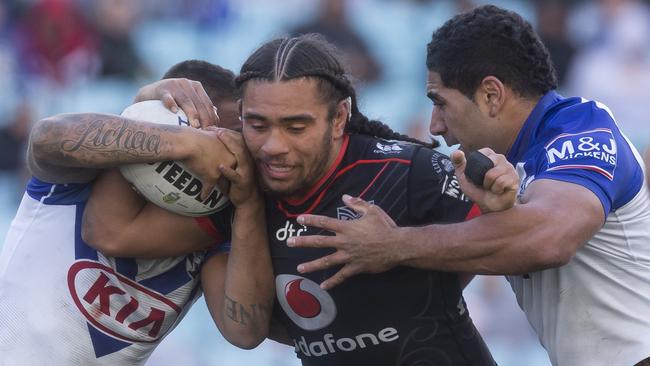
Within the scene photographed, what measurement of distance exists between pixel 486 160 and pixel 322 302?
101 centimetres

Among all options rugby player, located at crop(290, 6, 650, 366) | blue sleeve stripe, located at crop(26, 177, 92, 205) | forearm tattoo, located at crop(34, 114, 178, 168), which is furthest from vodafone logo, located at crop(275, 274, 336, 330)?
blue sleeve stripe, located at crop(26, 177, 92, 205)

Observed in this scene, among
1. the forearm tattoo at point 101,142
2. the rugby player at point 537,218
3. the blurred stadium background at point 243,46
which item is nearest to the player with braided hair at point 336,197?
Result: the rugby player at point 537,218

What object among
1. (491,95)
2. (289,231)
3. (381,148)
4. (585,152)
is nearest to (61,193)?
(289,231)

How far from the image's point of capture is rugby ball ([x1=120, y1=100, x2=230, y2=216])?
458cm

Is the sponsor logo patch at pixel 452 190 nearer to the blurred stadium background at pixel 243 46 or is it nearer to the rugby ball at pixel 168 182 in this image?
the rugby ball at pixel 168 182

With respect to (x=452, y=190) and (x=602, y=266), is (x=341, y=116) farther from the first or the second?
→ (x=602, y=266)

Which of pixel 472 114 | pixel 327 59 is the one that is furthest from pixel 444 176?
pixel 327 59

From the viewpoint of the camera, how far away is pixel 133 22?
11234 millimetres

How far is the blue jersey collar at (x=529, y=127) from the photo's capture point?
484 centimetres

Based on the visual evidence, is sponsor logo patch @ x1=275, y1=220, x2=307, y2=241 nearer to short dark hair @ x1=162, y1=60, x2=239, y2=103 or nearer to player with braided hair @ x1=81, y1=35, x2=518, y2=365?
player with braided hair @ x1=81, y1=35, x2=518, y2=365

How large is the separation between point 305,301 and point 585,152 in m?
1.30

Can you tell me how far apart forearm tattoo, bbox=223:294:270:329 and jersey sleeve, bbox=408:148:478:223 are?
30.7 inches

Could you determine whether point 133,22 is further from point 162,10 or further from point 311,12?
point 311,12

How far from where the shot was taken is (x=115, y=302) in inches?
195
